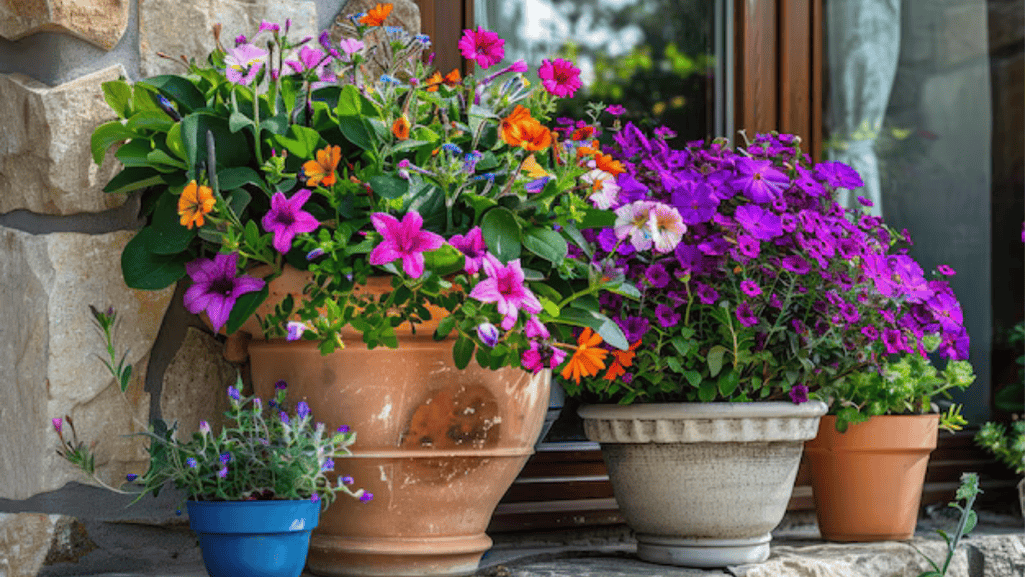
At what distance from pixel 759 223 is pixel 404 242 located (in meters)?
0.66

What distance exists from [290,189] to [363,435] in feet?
1.16

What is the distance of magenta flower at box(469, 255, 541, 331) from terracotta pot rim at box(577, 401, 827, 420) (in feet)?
1.55

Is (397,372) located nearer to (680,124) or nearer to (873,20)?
(680,124)

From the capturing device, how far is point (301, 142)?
1416 millimetres

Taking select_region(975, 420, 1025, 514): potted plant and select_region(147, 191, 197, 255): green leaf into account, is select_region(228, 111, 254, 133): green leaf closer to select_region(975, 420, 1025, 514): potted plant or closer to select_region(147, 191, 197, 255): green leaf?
select_region(147, 191, 197, 255): green leaf

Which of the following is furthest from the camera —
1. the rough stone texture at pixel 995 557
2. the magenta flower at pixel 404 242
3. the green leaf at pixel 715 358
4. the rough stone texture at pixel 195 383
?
the rough stone texture at pixel 995 557

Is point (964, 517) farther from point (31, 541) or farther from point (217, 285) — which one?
point (31, 541)

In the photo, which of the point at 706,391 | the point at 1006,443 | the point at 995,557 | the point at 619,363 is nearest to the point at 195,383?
the point at 619,363

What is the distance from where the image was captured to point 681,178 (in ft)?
5.79

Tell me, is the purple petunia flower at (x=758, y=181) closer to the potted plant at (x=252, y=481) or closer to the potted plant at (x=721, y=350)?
the potted plant at (x=721, y=350)

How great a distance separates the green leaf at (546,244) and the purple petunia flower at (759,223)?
396 mm

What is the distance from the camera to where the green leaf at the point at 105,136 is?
1.43 meters

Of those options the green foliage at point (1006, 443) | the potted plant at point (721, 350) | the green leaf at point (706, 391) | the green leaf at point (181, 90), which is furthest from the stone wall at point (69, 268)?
the green foliage at point (1006, 443)

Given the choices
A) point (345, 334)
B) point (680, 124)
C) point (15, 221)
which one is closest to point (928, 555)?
point (680, 124)
